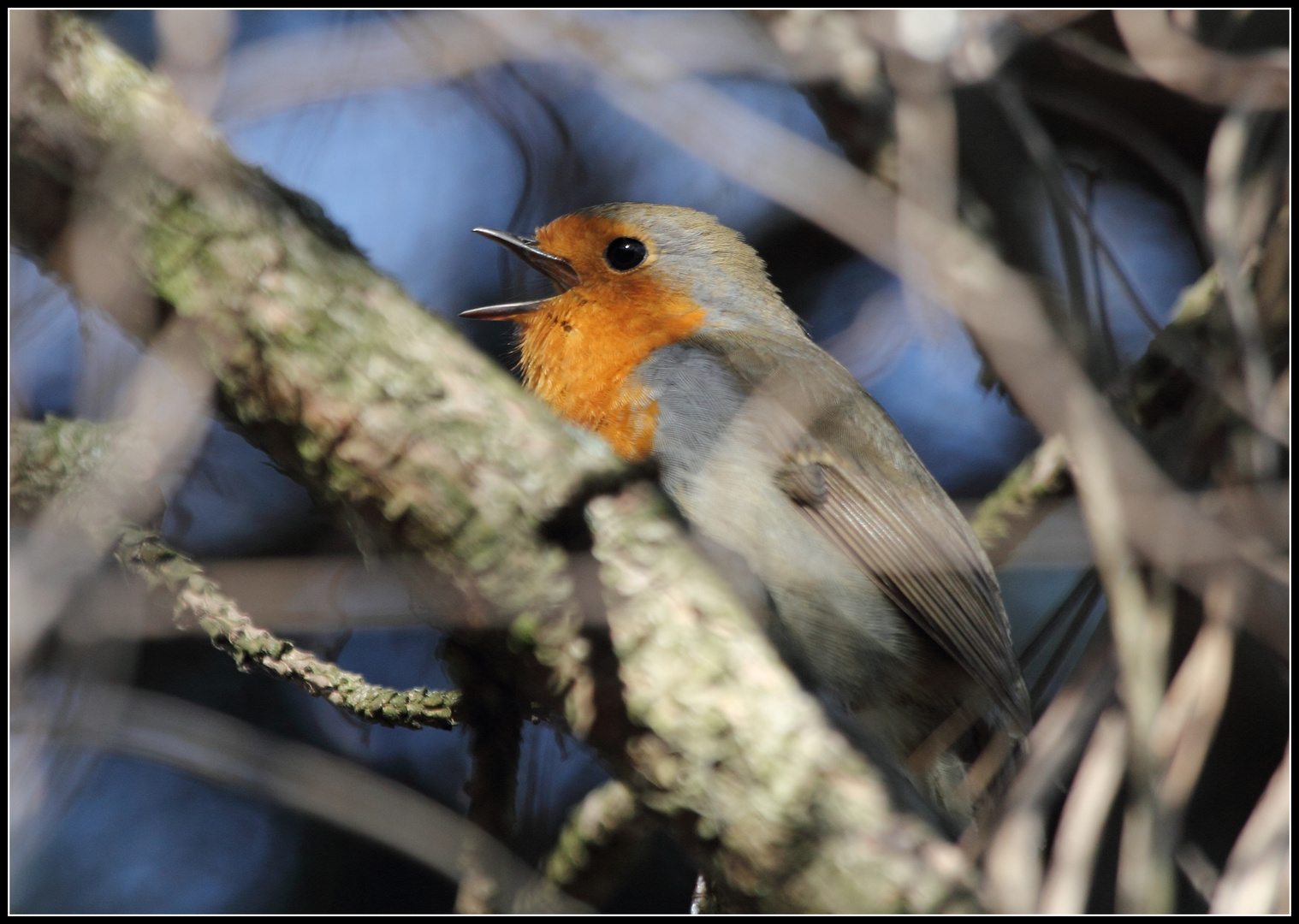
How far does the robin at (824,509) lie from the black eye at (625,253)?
0.88 feet

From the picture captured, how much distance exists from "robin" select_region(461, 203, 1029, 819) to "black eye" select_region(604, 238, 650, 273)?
0.88ft

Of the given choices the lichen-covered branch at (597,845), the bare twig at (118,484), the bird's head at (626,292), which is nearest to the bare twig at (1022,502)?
the bird's head at (626,292)

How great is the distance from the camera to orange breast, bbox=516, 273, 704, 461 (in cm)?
277

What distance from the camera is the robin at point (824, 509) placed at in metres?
2.61

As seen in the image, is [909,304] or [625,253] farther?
[625,253]

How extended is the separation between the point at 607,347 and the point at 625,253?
49 cm

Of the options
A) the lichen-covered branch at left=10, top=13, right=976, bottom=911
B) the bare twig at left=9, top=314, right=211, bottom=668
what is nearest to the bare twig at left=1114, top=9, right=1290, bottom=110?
the lichen-covered branch at left=10, top=13, right=976, bottom=911

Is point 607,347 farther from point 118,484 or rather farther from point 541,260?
point 118,484

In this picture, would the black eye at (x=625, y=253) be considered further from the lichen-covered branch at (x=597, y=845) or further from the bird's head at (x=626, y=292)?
the lichen-covered branch at (x=597, y=845)

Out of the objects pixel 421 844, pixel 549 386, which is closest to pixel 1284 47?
pixel 549 386

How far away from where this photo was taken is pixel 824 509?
279cm

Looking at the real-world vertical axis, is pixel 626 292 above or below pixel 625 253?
below

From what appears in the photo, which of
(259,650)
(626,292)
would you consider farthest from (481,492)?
(626,292)

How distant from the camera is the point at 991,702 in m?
2.69
